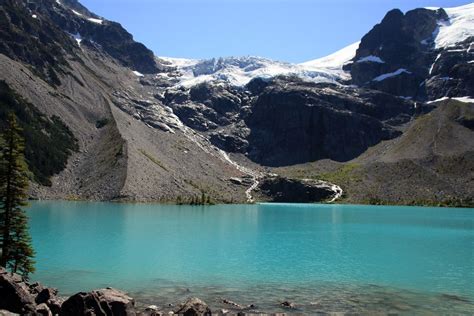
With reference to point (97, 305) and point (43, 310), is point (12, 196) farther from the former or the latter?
point (97, 305)

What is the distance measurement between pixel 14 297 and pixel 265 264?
33613 millimetres

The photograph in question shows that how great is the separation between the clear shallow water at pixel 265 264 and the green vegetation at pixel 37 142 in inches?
3353

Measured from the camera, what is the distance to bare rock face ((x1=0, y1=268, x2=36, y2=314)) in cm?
2880

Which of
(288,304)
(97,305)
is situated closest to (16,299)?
A: (97,305)

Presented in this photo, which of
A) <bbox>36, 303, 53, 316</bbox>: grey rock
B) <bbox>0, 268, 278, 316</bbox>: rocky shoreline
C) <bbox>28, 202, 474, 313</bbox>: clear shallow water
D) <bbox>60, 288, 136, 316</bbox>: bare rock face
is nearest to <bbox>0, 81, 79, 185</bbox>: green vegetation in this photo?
<bbox>28, 202, 474, 313</bbox>: clear shallow water

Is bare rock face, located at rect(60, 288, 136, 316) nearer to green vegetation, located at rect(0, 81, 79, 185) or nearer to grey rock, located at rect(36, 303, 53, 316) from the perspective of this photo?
grey rock, located at rect(36, 303, 53, 316)

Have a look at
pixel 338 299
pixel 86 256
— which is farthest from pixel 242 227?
pixel 338 299

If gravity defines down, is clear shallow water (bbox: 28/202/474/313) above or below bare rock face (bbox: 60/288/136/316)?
below

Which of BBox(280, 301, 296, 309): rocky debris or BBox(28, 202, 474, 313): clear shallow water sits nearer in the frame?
BBox(280, 301, 296, 309): rocky debris

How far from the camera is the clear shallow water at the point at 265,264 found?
41.4m

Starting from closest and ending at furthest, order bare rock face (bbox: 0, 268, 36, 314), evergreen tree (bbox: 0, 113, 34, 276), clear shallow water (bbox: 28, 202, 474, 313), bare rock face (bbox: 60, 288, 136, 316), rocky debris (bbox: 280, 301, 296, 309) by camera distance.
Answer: bare rock face (bbox: 0, 268, 36, 314) < bare rock face (bbox: 60, 288, 136, 316) < rocky debris (bbox: 280, 301, 296, 309) < evergreen tree (bbox: 0, 113, 34, 276) < clear shallow water (bbox: 28, 202, 474, 313)

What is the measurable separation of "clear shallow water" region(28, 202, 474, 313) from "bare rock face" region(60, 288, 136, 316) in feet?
25.0

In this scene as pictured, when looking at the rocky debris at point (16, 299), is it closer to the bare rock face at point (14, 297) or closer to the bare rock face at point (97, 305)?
the bare rock face at point (14, 297)

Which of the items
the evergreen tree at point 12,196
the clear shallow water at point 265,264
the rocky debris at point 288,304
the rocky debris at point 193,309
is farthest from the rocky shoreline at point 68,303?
the rocky debris at point 288,304
